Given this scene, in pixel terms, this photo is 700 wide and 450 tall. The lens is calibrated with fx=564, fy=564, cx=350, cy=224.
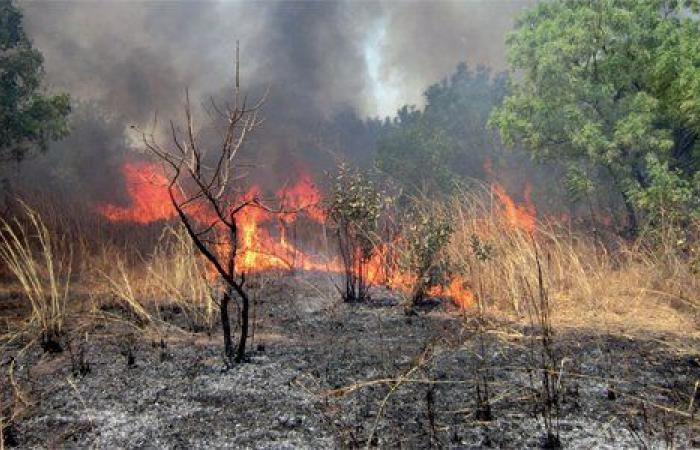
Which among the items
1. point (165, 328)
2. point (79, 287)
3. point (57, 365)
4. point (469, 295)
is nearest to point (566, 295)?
point (469, 295)

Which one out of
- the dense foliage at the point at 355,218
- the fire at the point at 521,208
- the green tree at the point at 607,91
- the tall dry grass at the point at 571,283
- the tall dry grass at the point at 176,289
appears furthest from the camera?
the green tree at the point at 607,91

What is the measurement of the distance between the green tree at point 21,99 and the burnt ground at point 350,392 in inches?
463

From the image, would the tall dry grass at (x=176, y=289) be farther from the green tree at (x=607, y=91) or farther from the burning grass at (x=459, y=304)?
the green tree at (x=607, y=91)

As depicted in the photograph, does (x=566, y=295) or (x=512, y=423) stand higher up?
(x=566, y=295)

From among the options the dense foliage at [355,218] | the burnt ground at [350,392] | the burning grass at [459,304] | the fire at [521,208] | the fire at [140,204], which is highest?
the fire at [140,204]

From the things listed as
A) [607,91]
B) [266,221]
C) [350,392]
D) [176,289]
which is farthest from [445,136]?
[350,392]

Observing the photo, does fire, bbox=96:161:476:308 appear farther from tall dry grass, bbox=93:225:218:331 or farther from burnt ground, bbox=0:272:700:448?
burnt ground, bbox=0:272:700:448

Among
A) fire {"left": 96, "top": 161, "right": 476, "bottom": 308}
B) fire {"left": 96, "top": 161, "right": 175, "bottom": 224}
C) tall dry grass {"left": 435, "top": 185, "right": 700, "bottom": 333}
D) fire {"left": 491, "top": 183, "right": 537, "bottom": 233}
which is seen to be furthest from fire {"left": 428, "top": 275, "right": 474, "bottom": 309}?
fire {"left": 96, "top": 161, "right": 175, "bottom": 224}

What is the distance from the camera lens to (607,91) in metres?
15.7

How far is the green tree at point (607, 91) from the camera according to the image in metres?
14.8

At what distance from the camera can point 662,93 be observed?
49.2ft

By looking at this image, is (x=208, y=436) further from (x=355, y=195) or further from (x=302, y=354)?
(x=355, y=195)

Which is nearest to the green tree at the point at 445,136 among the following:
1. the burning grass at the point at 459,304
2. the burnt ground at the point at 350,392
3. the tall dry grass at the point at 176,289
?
the burning grass at the point at 459,304

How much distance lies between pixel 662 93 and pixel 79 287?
615 inches
